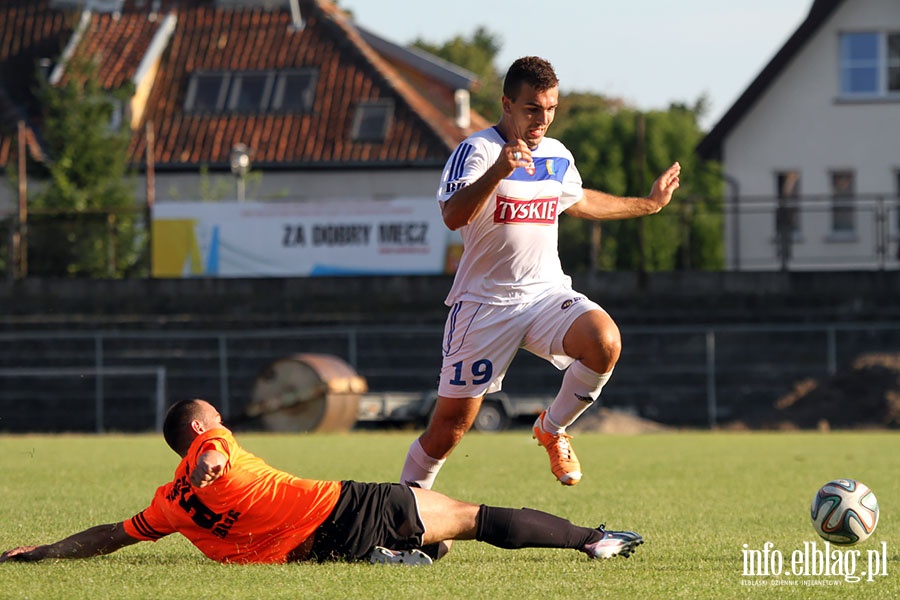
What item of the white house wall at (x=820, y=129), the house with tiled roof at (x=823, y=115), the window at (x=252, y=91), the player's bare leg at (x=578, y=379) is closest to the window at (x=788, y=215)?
the house with tiled roof at (x=823, y=115)

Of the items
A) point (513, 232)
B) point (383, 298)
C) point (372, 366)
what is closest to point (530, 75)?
point (513, 232)

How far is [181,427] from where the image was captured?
22.1 feet

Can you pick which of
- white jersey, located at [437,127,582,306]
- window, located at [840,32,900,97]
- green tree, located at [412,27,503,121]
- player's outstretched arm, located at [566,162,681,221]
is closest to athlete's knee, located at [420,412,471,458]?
white jersey, located at [437,127,582,306]

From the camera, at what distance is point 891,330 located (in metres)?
27.8

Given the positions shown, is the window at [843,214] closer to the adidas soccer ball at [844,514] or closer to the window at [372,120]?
the window at [372,120]

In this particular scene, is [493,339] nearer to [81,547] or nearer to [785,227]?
[81,547]

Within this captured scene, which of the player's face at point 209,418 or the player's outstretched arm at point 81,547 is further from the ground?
the player's face at point 209,418

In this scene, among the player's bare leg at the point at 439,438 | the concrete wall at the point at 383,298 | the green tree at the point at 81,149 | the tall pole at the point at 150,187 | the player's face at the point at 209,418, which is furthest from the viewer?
the green tree at the point at 81,149

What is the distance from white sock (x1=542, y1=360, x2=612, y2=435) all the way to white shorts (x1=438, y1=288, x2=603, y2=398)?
0.46 ft

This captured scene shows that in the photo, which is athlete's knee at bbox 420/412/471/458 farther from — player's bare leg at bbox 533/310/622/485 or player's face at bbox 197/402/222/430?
player's face at bbox 197/402/222/430

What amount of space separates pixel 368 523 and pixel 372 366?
21510mm

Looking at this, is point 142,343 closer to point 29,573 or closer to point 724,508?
point 724,508

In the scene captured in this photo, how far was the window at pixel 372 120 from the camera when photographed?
144ft

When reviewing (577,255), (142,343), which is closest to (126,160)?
(142,343)
